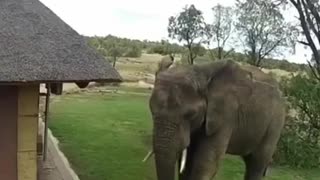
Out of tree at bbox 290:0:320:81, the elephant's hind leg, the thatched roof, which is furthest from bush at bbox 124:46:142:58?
the elephant's hind leg

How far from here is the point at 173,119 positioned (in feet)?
28.2

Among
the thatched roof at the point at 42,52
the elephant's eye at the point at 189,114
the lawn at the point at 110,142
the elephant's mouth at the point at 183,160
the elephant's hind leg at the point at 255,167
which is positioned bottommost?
the lawn at the point at 110,142

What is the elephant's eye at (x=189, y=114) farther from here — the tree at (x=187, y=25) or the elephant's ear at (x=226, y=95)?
the tree at (x=187, y=25)

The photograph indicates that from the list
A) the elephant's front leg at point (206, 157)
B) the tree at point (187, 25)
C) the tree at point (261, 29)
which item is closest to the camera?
the elephant's front leg at point (206, 157)

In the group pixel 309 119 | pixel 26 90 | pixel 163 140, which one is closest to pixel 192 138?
pixel 163 140

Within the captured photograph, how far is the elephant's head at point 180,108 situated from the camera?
8.62 m

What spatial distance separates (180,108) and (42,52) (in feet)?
7.42

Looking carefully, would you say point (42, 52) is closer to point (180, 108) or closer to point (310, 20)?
point (180, 108)

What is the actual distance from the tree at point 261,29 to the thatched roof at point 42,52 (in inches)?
444

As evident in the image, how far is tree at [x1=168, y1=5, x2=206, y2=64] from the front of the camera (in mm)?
26344

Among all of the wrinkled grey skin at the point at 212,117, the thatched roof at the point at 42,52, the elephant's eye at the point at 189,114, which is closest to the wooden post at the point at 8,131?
the thatched roof at the point at 42,52

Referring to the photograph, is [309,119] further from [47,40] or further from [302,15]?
[47,40]

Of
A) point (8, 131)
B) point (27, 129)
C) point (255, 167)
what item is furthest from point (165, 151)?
point (255, 167)

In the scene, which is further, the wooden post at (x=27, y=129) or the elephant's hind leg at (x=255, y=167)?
the elephant's hind leg at (x=255, y=167)
